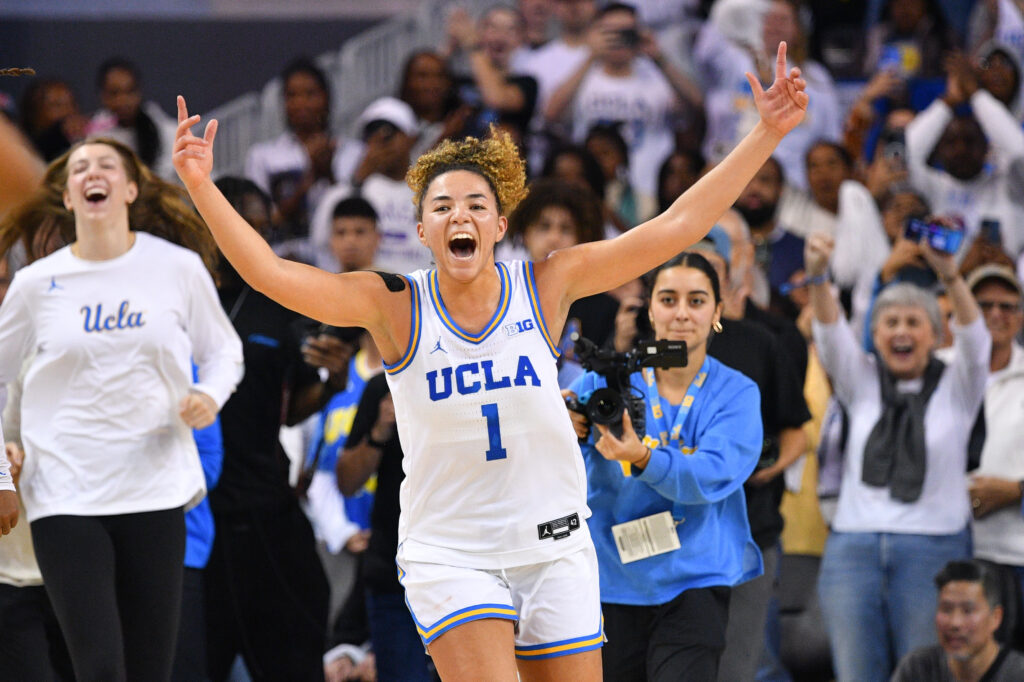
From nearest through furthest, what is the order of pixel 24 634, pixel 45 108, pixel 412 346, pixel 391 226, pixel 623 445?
pixel 412 346
pixel 623 445
pixel 24 634
pixel 391 226
pixel 45 108

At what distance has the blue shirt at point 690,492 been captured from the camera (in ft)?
15.6

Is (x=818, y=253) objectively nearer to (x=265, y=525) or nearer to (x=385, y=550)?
(x=385, y=550)

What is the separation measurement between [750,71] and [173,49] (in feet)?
14.3

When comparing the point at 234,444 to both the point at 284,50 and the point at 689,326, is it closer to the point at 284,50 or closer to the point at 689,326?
the point at 689,326

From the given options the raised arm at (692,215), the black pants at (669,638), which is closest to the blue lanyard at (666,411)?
the black pants at (669,638)

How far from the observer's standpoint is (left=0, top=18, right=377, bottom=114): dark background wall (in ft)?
34.7

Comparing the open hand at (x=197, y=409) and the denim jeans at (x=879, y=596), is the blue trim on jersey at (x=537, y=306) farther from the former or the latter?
the denim jeans at (x=879, y=596)

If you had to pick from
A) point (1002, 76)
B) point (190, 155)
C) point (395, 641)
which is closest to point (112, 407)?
point (395, 641)

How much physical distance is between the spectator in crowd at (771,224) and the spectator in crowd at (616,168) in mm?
940

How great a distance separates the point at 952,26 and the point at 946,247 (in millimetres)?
4825

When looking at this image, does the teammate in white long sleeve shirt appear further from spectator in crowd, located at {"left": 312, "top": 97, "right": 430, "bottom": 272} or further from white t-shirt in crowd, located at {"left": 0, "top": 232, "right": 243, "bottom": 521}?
spectator in crowd, located at {"left": 312, "top": 97, "right": 430, "bottom": 272}

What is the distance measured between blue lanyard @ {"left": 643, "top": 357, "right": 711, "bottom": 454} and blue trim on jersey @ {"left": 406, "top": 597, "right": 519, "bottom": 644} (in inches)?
48.2

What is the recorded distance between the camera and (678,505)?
488 cm

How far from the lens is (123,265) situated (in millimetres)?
5172
